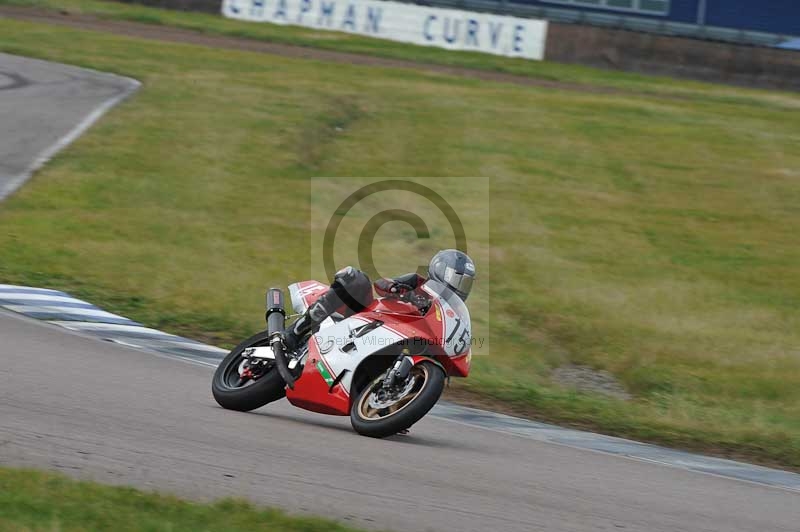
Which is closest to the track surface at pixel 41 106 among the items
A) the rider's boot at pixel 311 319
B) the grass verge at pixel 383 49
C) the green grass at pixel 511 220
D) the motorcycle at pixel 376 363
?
the green grass at pixel 511 220

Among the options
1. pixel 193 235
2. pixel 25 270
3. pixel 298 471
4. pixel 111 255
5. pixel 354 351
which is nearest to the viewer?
pixel 298 471

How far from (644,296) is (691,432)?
4.33 metres

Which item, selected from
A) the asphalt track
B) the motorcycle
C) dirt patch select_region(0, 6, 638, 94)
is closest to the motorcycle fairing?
the motorcycle

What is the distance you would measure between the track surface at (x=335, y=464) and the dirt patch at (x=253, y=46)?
2173 centimetres

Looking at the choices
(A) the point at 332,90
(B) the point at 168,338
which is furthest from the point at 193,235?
(A) the point at 332,90

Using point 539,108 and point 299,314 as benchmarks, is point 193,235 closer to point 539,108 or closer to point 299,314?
point 299,314

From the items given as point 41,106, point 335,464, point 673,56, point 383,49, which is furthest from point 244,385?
point 673,56

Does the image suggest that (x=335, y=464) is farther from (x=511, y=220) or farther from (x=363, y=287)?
(x=511, y=220)

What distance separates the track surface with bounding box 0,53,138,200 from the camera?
17.4 m

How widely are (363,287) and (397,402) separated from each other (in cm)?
92

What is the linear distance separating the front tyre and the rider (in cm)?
61

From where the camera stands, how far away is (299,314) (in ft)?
27.5

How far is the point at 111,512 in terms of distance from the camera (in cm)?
514

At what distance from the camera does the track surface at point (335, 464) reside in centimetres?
591
